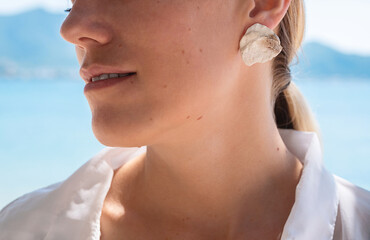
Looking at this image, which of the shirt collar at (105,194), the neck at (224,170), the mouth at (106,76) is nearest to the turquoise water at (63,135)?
the shirt collar at (105,194)

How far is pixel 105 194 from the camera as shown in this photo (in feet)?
4.50

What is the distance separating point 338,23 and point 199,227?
10859 mm

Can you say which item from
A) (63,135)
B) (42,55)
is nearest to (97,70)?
(63,135)

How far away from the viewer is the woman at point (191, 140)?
1066 mm

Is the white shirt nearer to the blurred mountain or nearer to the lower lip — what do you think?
the lower lip

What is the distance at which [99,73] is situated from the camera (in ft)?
3.56

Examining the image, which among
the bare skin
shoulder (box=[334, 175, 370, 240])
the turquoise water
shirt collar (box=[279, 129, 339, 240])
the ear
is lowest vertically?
the turquoise water

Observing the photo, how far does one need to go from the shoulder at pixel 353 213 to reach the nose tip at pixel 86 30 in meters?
0.74

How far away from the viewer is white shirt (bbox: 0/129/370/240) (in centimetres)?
120

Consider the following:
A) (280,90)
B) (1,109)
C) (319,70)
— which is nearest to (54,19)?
(1,109)

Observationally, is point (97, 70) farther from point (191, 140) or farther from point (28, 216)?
point (28, 216)

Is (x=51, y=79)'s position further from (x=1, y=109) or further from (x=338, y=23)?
(x=338, y=23)

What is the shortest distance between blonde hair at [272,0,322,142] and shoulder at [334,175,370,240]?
10.8 inches

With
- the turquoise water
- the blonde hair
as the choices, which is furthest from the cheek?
the turquoise water
